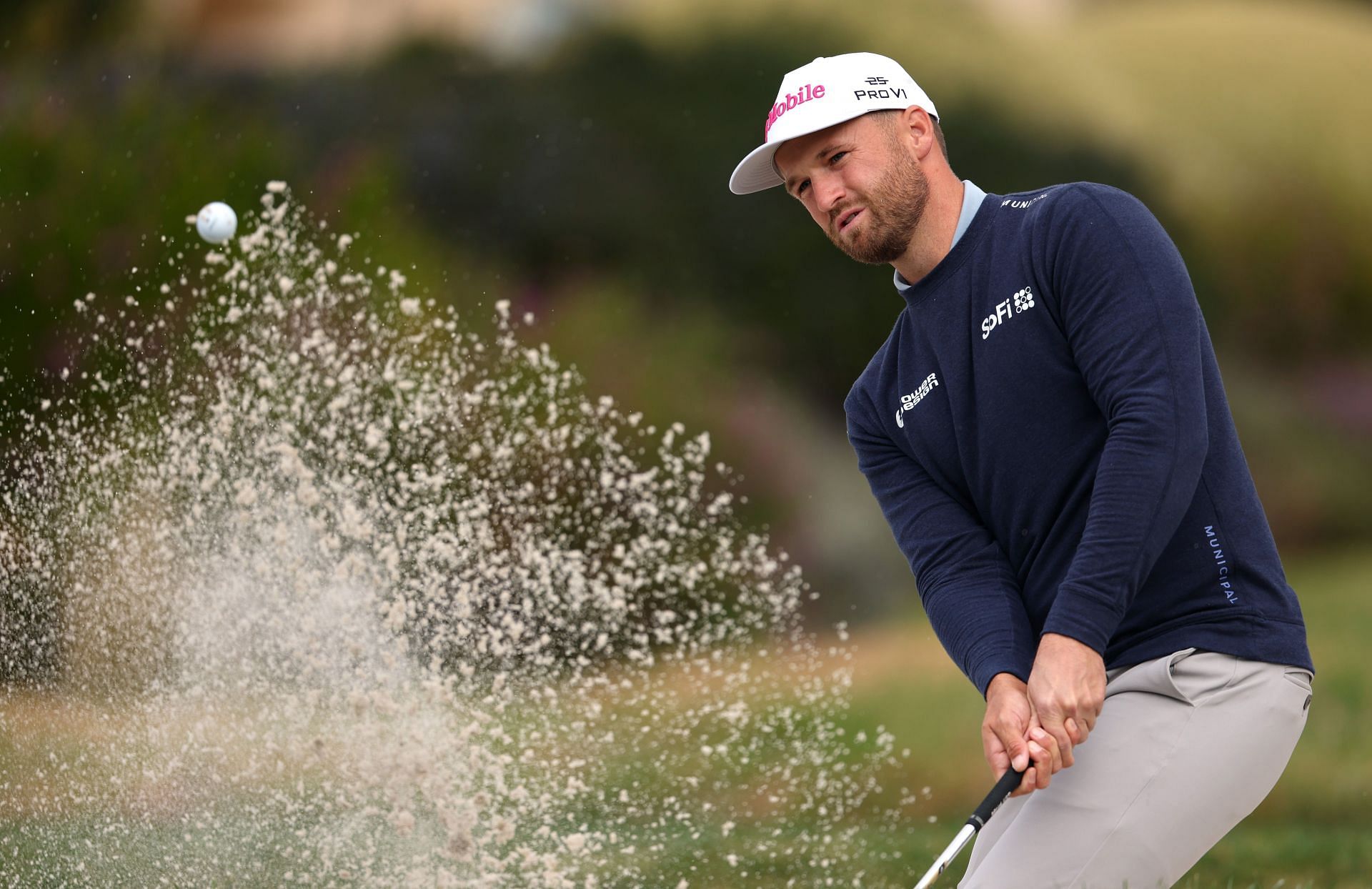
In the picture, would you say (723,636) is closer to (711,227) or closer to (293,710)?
(293,710)

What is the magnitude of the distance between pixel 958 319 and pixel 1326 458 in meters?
12.8

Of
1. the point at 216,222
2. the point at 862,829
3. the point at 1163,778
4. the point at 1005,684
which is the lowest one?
the point at 1163,778

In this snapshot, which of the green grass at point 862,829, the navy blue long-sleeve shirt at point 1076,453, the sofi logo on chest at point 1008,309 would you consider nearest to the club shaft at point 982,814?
the navy blue long-sleeve shirt at point 1076,453

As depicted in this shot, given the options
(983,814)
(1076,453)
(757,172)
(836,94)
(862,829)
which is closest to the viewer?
(983,814)

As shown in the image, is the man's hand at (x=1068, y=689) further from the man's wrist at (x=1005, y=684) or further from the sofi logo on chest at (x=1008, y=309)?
the sofi logo on chest at (x=1008, y=309)

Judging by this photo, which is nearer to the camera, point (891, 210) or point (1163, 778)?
point (1163, 778)

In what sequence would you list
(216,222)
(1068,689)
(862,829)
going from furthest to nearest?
(862,829)
(216,222)
(1068,689)

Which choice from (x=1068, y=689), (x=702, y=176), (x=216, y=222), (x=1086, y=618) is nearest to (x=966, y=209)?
(x=1086, y=618)

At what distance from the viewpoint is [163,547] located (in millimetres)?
7215

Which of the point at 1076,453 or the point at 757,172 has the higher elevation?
the point at 757,172

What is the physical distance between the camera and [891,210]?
2.94 meters

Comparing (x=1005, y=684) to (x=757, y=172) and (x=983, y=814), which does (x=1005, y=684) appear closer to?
(x=983, y=814)

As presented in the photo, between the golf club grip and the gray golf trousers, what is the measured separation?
0.31ft

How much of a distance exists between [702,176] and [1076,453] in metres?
10.0
